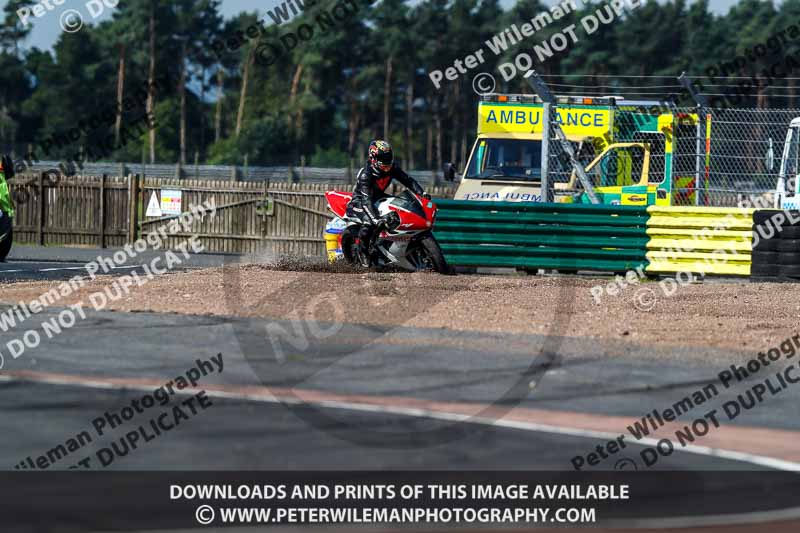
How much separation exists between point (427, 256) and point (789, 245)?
5.59m

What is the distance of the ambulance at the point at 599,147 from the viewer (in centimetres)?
2291

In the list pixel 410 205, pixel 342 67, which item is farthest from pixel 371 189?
pixel 342 67

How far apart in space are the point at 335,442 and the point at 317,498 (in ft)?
3.98

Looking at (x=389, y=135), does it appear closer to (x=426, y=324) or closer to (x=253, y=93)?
(x=253, y=93)

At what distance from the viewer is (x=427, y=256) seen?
1738cm

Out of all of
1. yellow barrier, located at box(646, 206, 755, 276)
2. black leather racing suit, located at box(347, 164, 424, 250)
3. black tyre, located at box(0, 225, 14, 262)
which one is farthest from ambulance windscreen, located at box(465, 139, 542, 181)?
black tyre, located at box(0, 225, 14, 262)

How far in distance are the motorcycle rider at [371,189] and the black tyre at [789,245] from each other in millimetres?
5531

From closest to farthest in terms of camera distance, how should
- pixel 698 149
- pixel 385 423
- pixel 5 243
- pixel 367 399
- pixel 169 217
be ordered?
pixel 385 423
pixel 367 399
pixel 5 243
pixel 698 149
pixel 169 217

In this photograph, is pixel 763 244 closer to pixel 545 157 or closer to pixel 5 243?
pixel 545 157

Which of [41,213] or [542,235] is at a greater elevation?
[542,235]

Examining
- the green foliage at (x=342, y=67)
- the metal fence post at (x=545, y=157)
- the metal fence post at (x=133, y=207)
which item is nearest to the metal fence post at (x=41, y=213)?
the metal fence post at (x=133, y=207)

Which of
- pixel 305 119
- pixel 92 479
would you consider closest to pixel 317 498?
pixel 92 479

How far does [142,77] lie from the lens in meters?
89.3

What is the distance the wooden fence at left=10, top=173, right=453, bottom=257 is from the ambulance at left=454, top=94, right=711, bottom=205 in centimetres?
889
